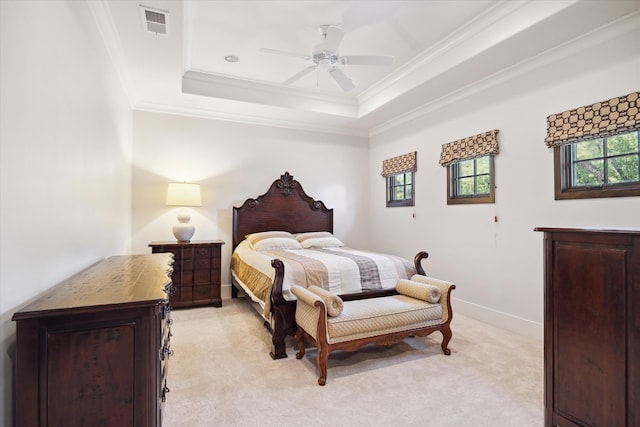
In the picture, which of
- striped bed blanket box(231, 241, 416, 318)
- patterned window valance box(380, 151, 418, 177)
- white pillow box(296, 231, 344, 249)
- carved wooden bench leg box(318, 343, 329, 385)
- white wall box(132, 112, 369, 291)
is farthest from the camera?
patterned window valance box(380, 151, 418, 177)

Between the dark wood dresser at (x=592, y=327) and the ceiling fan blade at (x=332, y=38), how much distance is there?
7.30 feet

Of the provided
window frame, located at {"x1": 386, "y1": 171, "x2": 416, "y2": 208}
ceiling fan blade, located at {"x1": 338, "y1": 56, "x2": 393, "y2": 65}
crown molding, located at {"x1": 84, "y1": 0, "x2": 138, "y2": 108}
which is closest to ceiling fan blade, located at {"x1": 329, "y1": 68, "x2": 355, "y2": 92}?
ceiling fan blade, located at {"x1": 338, "y1": 56, "x2": 393, "y2": 65}

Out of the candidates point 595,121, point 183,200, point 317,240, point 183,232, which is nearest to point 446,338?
point 595,121

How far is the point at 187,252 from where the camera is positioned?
13.6ft

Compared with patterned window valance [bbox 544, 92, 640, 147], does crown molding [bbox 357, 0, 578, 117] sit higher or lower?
higher

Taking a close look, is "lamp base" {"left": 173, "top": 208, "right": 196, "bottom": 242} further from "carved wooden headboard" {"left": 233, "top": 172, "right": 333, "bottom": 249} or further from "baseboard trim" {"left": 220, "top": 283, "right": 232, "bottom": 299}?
"baseboard trim" {"left": 220, "top": 283, "right": 232, "bottom": 299}

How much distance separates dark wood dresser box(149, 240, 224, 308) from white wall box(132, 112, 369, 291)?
0.55 meters

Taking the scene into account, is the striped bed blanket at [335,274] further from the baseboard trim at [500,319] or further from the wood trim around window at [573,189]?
the wood trim around window at [573,189]

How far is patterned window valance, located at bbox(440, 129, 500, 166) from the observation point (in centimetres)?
357

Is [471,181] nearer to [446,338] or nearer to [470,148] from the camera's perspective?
[470,148]

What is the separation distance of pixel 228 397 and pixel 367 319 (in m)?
1.09

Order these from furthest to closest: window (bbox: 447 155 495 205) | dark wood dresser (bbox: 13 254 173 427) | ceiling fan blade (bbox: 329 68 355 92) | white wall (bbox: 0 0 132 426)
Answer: window (bbox: 447 155 495 205) → ceiling fan blade (bbox: 329 68 355 92) → white wall (bbox: 0 0 132 426) → dark wood dresser (bbox: 13 254 173 427)

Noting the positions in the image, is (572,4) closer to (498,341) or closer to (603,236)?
(603,236)

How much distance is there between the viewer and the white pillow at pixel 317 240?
15.1 feet
